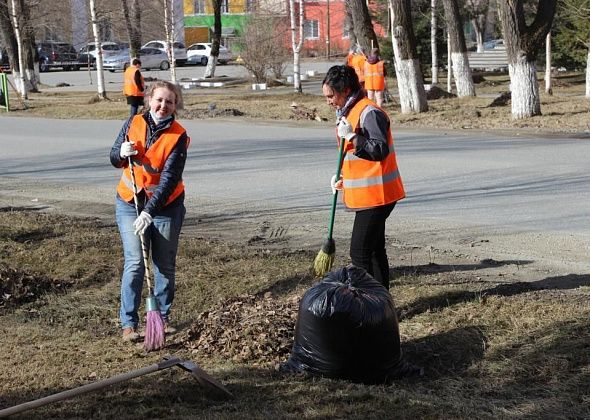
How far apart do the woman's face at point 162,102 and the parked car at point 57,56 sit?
4896cm

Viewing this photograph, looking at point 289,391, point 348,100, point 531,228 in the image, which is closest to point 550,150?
point 531,228

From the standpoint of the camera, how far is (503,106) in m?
20.8

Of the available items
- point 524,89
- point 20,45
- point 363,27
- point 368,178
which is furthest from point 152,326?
point 20,45

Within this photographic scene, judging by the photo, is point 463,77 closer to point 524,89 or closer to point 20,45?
point 524,89

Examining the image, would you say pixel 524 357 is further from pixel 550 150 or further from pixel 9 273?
pixel 550 150

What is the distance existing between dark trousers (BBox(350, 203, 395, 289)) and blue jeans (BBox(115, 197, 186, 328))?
111 cm

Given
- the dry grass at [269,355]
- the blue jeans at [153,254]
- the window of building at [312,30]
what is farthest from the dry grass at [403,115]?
the window of building at [312,30]

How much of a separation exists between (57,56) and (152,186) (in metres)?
50.0

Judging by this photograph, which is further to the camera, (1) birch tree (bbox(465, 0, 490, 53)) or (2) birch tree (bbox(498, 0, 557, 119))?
(1) birch tree (bbox(465, 0, 490, 53))

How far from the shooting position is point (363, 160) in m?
5.51

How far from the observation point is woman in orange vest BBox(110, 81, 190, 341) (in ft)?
18.1

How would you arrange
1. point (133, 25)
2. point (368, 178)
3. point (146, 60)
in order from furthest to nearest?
point (146, 60) < point (133, 25) < point (368, 178)

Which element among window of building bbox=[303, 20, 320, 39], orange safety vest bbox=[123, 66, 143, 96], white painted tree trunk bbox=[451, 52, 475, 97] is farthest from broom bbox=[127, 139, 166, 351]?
window of building bbox=[303, 20, 320, 39]

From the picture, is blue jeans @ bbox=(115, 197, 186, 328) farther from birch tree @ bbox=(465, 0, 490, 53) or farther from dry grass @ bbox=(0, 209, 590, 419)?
birch tree @ bbox=(465, 0, 490, 53)
